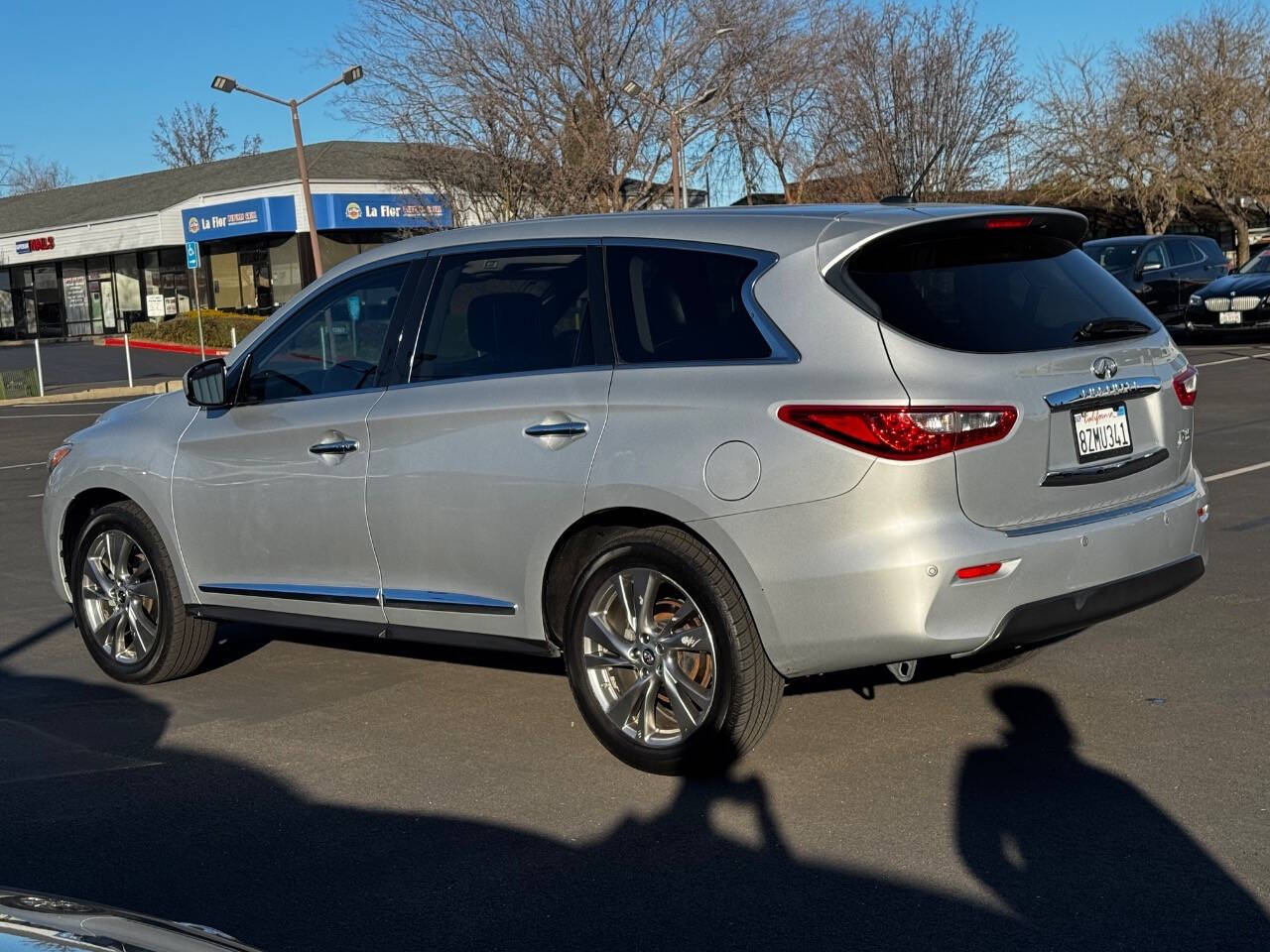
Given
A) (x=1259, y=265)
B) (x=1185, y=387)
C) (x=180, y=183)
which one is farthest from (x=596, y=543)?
(x=180, y=183)

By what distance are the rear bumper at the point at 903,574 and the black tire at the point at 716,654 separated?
2.9 inches

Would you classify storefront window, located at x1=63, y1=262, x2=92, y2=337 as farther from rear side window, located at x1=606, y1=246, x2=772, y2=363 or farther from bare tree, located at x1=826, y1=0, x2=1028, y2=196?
rear side window, located at x1=606, y1=246, x2=772, y2=363

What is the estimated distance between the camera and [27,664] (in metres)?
7.24

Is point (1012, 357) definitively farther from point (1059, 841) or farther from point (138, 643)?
point (138, 643)

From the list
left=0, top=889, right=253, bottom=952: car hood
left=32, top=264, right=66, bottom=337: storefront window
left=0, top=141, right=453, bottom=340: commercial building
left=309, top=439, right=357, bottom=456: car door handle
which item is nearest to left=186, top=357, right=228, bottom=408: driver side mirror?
left=309, top=439, right=357, bottom=456: car door handle

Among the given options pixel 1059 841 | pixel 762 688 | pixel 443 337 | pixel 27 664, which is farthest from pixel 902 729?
pixel 27 664

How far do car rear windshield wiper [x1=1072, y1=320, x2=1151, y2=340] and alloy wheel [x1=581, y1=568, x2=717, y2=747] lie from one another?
1561 mm

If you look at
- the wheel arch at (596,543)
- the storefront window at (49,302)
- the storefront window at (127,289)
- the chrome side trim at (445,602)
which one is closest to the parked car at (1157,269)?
the chrome side trim at (445,602)

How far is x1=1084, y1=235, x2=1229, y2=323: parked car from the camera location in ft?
89.2

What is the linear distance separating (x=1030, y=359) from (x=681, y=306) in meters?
1.17

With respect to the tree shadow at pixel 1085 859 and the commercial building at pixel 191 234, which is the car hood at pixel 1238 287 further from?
the tree shadow at pixel 1085 859

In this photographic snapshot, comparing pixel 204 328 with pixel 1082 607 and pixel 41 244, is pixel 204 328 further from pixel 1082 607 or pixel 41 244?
pixel 1082 607

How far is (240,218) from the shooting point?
164 ft

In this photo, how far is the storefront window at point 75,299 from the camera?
200ft
